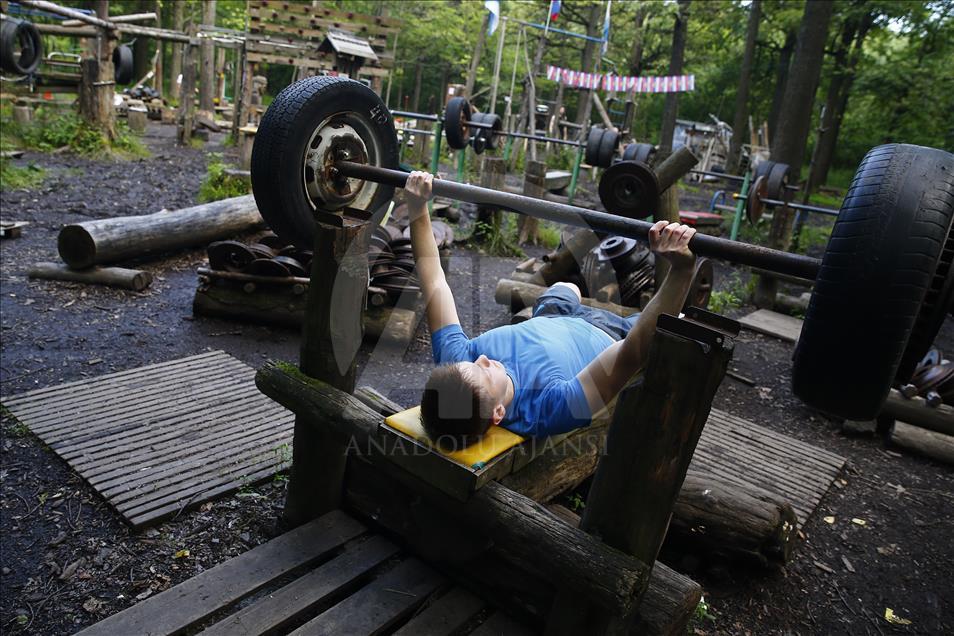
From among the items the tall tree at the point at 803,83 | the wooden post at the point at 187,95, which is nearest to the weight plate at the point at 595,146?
the tall tree at the point at 803,83

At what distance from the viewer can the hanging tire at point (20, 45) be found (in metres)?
10.1

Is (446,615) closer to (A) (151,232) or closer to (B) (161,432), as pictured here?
(B) (161,432)

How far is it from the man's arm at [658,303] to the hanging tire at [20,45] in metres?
12.1

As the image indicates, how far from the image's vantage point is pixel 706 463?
3.96m

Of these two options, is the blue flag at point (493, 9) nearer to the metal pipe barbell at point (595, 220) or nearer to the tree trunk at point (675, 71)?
the tree trunk at point (675, 71)

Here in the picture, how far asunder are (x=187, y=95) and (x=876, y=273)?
48.5ft

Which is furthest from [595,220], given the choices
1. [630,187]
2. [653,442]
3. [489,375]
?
[630,187]

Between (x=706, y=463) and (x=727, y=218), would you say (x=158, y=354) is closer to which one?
(x=706, y=463)

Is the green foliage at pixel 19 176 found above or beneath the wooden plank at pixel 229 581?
above

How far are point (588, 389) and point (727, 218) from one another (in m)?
12.1

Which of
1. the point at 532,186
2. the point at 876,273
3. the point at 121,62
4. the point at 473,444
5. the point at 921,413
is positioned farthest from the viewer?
the point at 121,62

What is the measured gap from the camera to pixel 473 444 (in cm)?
217

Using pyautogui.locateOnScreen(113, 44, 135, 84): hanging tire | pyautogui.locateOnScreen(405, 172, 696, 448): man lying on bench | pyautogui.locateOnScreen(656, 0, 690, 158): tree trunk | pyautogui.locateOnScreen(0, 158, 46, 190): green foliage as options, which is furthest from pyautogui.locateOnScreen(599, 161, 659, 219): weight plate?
pyautogui.locateOnScreen(113, 44, 135, 84): hanging tire

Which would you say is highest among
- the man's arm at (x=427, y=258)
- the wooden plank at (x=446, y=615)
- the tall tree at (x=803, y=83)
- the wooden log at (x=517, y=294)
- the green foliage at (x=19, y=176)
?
the tall tree at (x=803, y=83)
